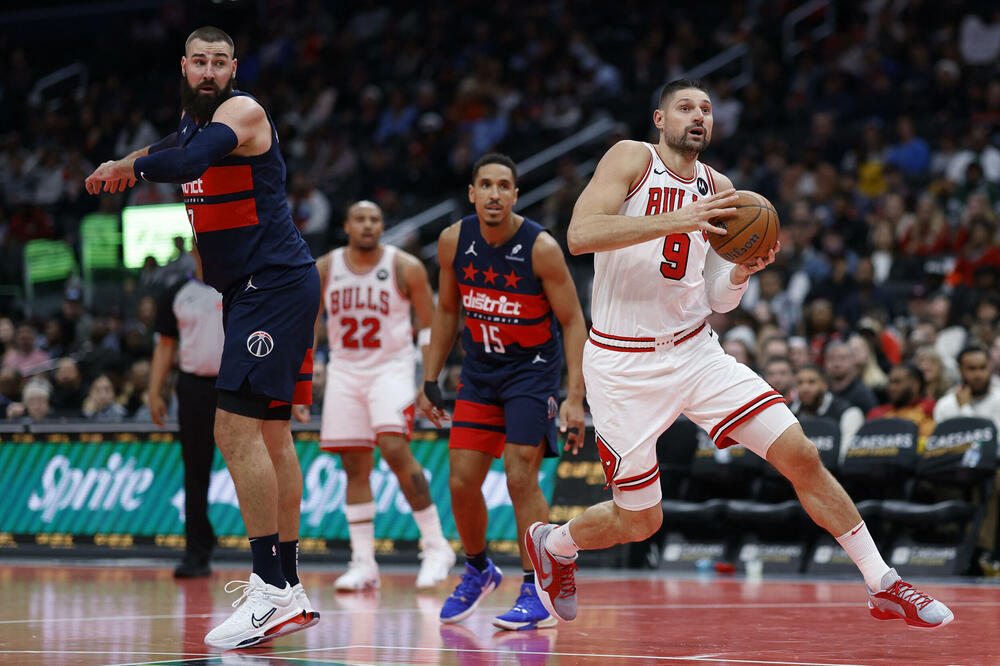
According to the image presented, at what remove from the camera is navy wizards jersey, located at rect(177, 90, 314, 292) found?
5777 mm

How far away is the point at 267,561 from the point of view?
569 cm

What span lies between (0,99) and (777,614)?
2143 centimetres

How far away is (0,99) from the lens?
24562 mm

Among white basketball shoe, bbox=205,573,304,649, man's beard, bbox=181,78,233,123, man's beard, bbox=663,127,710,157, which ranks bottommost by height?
white basketball shoe, bbox=205,573,304,649

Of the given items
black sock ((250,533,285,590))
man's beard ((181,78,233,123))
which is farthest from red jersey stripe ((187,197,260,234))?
black sock ((250,533,285,590))

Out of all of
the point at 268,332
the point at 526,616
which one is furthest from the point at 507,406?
the point at 268,332

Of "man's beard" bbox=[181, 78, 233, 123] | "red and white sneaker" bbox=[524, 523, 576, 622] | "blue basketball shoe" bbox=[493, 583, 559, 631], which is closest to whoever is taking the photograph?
"man's beard" bbox=[181, 78, 233, 123]

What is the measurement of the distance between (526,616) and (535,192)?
12.2 m

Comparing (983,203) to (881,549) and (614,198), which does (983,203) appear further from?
(614,198)

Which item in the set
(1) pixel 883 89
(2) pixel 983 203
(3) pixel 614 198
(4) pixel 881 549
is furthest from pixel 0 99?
(3) pixel 614 198

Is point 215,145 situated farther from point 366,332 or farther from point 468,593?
point 366,332

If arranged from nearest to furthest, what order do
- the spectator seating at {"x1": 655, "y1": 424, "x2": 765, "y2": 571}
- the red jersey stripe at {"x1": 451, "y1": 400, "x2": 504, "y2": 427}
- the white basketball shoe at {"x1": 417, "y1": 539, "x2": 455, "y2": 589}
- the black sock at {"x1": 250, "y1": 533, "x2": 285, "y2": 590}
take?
the black sock at {"x1": 250, "y1": 533, "x2": 285, "y2": 590} < the red jersey stripe at {"x1": 451, "y1": 400, "x2": 504, "y2": 427} < the white basketball shoe at {"x1": 417, "y1": 539, "x2": 455, "y2": 589} < the spectator seating at {"x1": 655, "y1": 424, "x2": 765, "y2": 571}

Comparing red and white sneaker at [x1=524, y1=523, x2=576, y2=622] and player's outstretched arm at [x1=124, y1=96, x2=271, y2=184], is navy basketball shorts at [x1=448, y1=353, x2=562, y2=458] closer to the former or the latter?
red and white sneaker at [x1=524, y1=523, x2=576, y2=622]

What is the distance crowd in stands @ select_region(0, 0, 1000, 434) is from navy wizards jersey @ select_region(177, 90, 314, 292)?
5785 millimetres
